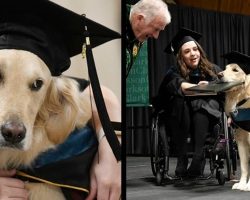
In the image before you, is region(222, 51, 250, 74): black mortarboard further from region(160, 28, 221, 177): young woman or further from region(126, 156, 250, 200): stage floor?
region(126, 156, 250, 200): stage floor

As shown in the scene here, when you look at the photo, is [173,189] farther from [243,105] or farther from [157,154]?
[243,105]

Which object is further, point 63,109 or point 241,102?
point 241,102

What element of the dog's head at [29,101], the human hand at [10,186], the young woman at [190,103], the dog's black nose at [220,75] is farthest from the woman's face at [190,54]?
the human hand at [10,186]

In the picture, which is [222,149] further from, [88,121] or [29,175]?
[29,175]

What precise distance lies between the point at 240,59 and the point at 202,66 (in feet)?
0.82

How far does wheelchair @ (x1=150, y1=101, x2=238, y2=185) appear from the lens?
5.99 ft

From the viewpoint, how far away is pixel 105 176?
135cm

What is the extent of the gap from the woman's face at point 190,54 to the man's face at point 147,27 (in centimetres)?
15

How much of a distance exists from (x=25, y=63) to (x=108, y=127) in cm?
35

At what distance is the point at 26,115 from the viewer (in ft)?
3.78

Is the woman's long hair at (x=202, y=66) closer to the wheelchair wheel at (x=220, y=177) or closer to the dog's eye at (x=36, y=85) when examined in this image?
the wheelchair wheel at (x=220, y=177)

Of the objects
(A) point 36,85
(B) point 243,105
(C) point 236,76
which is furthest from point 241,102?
(A) point 36,85

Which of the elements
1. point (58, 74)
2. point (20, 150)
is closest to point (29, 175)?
point (20, 150)

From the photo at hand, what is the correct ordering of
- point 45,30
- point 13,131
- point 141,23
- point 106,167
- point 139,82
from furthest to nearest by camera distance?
point 139,82 → point 141,23 → point 106,167 → point 45,30 → point 13,131
